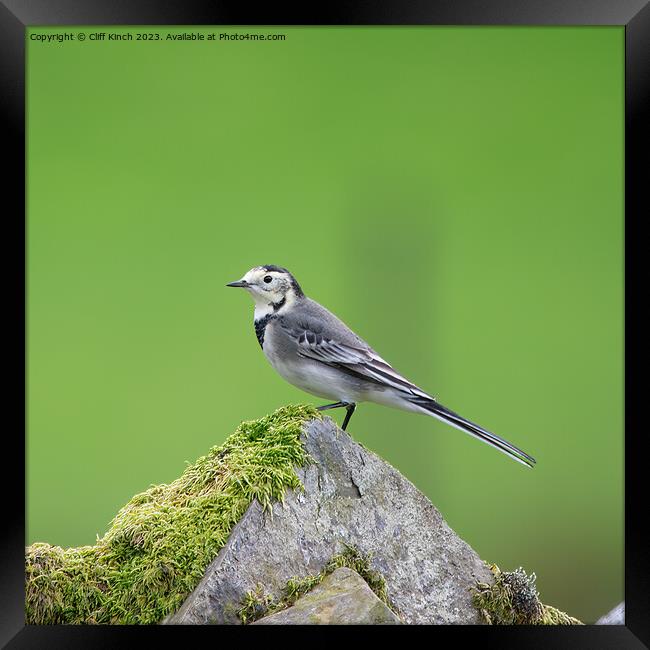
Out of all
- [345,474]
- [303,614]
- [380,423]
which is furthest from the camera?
[380,423]

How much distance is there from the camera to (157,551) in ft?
17.7

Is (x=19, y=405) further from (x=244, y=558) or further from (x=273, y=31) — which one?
(x=273, y=31)

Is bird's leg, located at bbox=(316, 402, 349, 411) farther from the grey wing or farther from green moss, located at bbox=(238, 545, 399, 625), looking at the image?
green moss, located at bbox=(238, 545, 399, 625)

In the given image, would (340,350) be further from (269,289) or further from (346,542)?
(346,542)

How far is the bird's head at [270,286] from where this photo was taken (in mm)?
7449

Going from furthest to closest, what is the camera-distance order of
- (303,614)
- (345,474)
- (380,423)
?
(380,423), (345,474), (303,614)

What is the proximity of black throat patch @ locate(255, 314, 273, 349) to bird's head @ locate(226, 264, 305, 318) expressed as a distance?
0.05m

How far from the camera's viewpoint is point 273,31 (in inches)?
211

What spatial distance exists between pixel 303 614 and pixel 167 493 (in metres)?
1.36

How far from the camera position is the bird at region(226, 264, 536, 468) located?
699 centimetres

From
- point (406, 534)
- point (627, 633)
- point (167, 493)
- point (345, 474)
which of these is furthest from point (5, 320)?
point (627, 633)

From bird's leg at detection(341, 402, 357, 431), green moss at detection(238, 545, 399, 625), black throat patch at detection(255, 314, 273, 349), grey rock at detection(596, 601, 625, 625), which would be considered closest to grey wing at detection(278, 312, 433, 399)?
black throat patch at detection(255, 314, 273, 349)

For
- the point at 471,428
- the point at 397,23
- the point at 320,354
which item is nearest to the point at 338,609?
the point at 471,428

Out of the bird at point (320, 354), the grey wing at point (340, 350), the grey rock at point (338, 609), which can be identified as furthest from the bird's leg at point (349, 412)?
the grey rock at point (338, 609)
